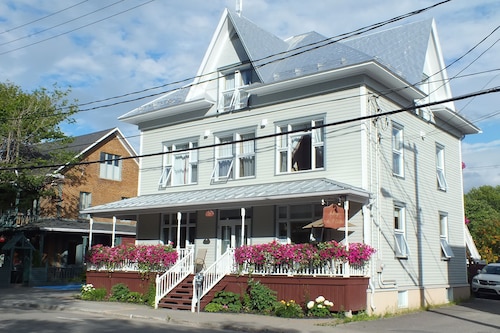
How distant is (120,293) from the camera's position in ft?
69.1

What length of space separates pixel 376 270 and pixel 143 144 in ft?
41.6

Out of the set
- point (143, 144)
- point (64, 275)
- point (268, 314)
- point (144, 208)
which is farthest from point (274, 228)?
point (64, 275)

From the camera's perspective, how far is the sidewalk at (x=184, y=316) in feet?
46.5

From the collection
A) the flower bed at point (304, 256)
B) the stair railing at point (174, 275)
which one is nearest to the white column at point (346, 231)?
the flower bed at point (304, 256)

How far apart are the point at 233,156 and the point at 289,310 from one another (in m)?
7.65

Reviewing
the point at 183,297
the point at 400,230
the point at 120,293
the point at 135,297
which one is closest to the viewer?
the point at 183,297

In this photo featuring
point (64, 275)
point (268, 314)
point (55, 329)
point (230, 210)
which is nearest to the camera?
point (55, 329)

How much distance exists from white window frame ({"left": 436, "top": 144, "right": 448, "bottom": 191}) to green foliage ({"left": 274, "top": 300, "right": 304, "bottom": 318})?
9.86m

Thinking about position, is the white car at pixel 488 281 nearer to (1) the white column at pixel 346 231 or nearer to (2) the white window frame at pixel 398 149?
(2) the white window frame at pixel 398 149

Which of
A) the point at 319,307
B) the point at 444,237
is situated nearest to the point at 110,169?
the point at 444,237

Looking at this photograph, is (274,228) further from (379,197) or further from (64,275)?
(64,275)

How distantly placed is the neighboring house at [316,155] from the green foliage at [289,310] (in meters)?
2.58

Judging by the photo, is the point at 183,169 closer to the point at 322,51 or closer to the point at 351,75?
the point at 322,51

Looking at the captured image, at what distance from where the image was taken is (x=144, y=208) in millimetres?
21672
